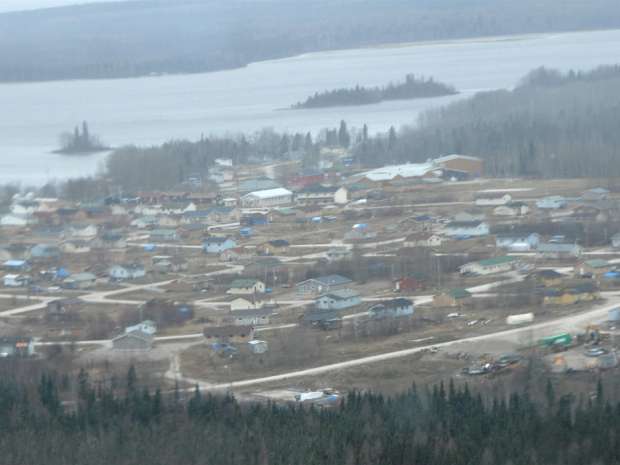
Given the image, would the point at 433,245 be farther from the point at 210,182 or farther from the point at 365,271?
the point at 210,182

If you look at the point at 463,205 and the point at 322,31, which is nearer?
the point at 463,205

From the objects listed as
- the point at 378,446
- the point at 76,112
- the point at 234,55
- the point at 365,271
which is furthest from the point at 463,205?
the point at 234,55

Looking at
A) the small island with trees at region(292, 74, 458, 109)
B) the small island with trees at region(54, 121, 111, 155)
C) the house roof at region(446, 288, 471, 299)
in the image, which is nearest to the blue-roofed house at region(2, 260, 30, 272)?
the house roof at region(446, 288, 471, 299)

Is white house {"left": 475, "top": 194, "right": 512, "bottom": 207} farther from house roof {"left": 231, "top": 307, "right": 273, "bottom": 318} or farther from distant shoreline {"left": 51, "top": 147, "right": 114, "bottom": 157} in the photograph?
distant shoreline {"left": 51, "top": 147, "right": 114, "bottom": 157}

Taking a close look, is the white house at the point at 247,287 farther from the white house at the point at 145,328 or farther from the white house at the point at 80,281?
the white house at the point at 80,281

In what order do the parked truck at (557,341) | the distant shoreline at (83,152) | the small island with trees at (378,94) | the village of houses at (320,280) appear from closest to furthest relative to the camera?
the parked truck at (557,341) < the village of houses at (320,280) < the distant shoreline at (83,152) < the small island with trees at (378,94)

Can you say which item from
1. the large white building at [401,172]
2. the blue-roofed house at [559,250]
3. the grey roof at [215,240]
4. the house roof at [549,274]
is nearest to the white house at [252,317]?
the house roof at [549,274]
